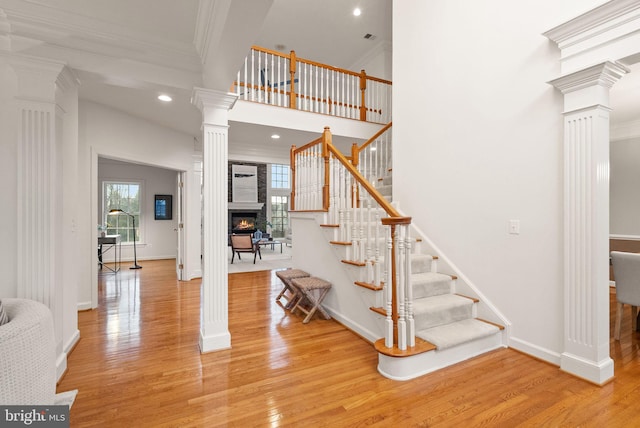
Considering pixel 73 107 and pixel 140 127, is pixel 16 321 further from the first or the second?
pixel 140 127

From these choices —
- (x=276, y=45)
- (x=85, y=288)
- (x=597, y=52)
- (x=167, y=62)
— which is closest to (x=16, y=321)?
(x=167, y=62)

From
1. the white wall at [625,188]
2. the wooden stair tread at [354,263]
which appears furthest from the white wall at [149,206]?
the white wall at [625,188]

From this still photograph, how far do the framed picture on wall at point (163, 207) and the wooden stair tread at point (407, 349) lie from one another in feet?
24.2

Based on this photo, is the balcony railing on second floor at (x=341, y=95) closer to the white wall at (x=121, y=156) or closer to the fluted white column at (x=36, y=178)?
the white wall at (x=121, y=156)

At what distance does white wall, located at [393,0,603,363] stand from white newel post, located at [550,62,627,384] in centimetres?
13

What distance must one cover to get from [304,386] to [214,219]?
1558 mm

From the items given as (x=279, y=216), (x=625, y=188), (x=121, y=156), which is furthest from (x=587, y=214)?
(x=279, y=216)

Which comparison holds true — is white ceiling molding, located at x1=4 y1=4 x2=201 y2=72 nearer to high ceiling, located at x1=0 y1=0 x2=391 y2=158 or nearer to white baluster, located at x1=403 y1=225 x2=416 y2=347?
high ceiling, located at x1=0 y1=0 x2=391 y2=158

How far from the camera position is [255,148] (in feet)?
21.6

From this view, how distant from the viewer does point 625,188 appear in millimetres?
5320

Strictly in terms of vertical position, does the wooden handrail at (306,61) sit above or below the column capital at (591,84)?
above

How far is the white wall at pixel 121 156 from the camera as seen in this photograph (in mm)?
4078

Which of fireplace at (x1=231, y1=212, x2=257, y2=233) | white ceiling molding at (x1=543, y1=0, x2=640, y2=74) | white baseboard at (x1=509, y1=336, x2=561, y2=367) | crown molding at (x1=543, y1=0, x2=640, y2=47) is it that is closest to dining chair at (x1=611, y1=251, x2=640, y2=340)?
white baseboard at (x1=509, y1=336, x2=561, y2=367)

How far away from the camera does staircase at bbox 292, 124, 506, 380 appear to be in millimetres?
2416
